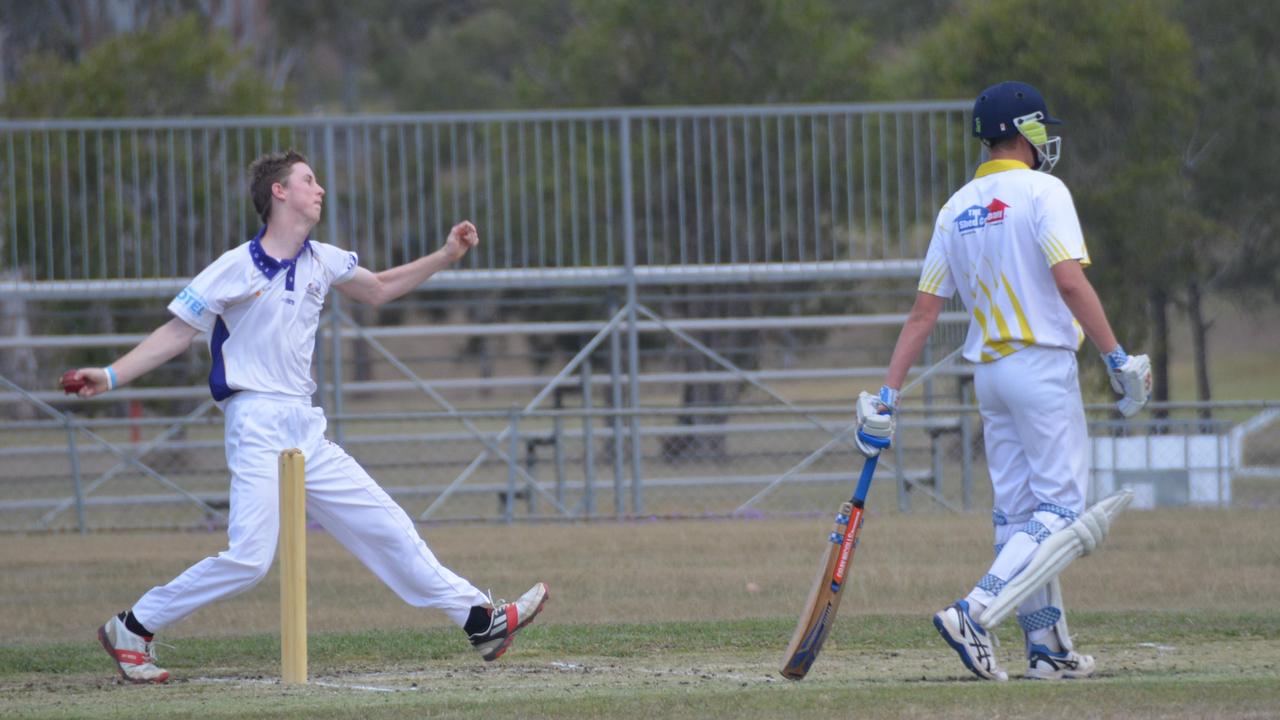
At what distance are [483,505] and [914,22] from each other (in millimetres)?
32315

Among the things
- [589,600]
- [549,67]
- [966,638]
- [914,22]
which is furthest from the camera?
[914,22]

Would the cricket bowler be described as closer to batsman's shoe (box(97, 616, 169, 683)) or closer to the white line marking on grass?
batsman's shoe (box(97, 616, 169, 683))

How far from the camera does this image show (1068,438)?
261 inches

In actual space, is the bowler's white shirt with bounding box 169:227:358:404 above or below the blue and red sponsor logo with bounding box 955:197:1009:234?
below

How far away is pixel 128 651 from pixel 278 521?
2.66 feet

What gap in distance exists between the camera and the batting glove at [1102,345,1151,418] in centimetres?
655

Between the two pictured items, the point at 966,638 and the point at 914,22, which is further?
the point at 914,22

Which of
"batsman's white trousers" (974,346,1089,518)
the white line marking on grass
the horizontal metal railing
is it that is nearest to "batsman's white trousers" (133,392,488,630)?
the white line marking on grass

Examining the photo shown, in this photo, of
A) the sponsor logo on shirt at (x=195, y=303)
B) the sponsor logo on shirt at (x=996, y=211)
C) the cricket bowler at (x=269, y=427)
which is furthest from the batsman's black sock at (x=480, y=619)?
the sponsor logo on shirt at (x=996, y=211)

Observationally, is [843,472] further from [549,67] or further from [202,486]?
[549,67]

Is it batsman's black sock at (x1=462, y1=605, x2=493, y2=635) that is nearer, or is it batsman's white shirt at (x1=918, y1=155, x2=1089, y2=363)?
batsman's white shirt at (x1=918, y1=155, x2=1089, y2=363)

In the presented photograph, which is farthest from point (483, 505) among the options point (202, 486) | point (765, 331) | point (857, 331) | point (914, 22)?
point (914, 22)

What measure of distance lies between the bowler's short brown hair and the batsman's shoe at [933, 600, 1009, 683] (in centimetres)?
311

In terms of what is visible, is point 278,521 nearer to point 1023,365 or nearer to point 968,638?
point 968,638
